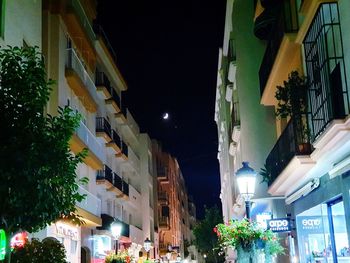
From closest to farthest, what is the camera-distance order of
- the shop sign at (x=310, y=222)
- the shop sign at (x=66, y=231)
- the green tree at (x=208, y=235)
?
1. the shop sign at (x=310, y=222)
2. the shop sign at (x=66, y=231)
3. the green tree at (x=208, y=235)

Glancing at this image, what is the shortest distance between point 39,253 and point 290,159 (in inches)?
296

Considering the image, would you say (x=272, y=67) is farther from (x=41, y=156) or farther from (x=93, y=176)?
(x=93, y=176)

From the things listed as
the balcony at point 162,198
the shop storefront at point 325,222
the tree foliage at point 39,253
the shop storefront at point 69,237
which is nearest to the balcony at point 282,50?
the shop storefront at point 325,222

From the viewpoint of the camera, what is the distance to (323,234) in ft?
59.3

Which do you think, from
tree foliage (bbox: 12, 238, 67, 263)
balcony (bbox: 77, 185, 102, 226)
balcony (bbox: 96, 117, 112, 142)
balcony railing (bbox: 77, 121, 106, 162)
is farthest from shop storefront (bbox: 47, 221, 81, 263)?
tree foliage (bbox: 12, 238, 67, 263)

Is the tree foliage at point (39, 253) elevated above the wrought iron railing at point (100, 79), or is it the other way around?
the wrought iron railing at point (100, 79)

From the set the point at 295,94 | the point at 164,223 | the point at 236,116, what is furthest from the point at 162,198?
the point at 295,94

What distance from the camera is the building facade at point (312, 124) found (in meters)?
13.4

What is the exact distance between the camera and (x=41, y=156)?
11586 millimetres

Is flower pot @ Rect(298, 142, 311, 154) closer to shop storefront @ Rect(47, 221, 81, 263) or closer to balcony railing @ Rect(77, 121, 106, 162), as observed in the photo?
shop storefront @ Rect(47, 221, 81, 263)

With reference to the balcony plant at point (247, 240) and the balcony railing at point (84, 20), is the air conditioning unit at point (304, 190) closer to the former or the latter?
the balcony plant at point (247, 240)

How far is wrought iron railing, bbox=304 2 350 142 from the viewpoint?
1312 centimetres

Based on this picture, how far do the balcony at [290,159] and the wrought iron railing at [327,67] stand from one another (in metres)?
0.90

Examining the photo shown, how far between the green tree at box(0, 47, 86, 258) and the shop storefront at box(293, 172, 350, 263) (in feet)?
21.1
